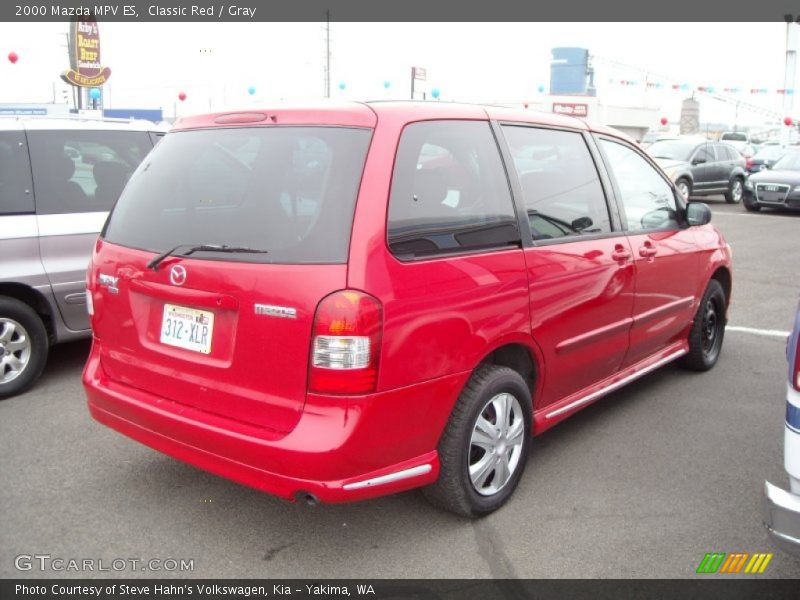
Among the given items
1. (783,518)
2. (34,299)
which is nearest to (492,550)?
(783,518)

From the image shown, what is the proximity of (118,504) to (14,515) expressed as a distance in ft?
1.49

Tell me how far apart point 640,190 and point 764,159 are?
78.3 ft

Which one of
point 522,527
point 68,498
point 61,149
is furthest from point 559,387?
point 61,149

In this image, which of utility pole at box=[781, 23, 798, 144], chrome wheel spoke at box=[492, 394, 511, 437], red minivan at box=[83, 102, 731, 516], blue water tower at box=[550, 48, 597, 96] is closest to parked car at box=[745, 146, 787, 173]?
utility pole at box=[781, 23, 798, 144]

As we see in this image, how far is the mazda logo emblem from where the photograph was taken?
9.82ft

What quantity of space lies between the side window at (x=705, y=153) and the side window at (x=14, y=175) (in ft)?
58.2

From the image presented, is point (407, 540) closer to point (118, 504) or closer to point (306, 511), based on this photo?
point (306, 511)

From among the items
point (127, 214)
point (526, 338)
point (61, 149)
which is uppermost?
point (61, 149)

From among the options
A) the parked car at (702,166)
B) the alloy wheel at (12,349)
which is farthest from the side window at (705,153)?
the alloy wheel at (12,349)

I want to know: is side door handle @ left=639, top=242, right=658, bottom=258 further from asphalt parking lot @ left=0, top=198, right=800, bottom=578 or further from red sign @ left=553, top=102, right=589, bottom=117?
red sign @ left=553, top=102, right=589, bottom=117

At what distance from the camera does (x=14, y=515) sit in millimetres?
3428

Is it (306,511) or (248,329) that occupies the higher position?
(248,329)

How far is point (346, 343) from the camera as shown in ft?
8.79

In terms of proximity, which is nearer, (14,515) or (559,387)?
(14,515)
